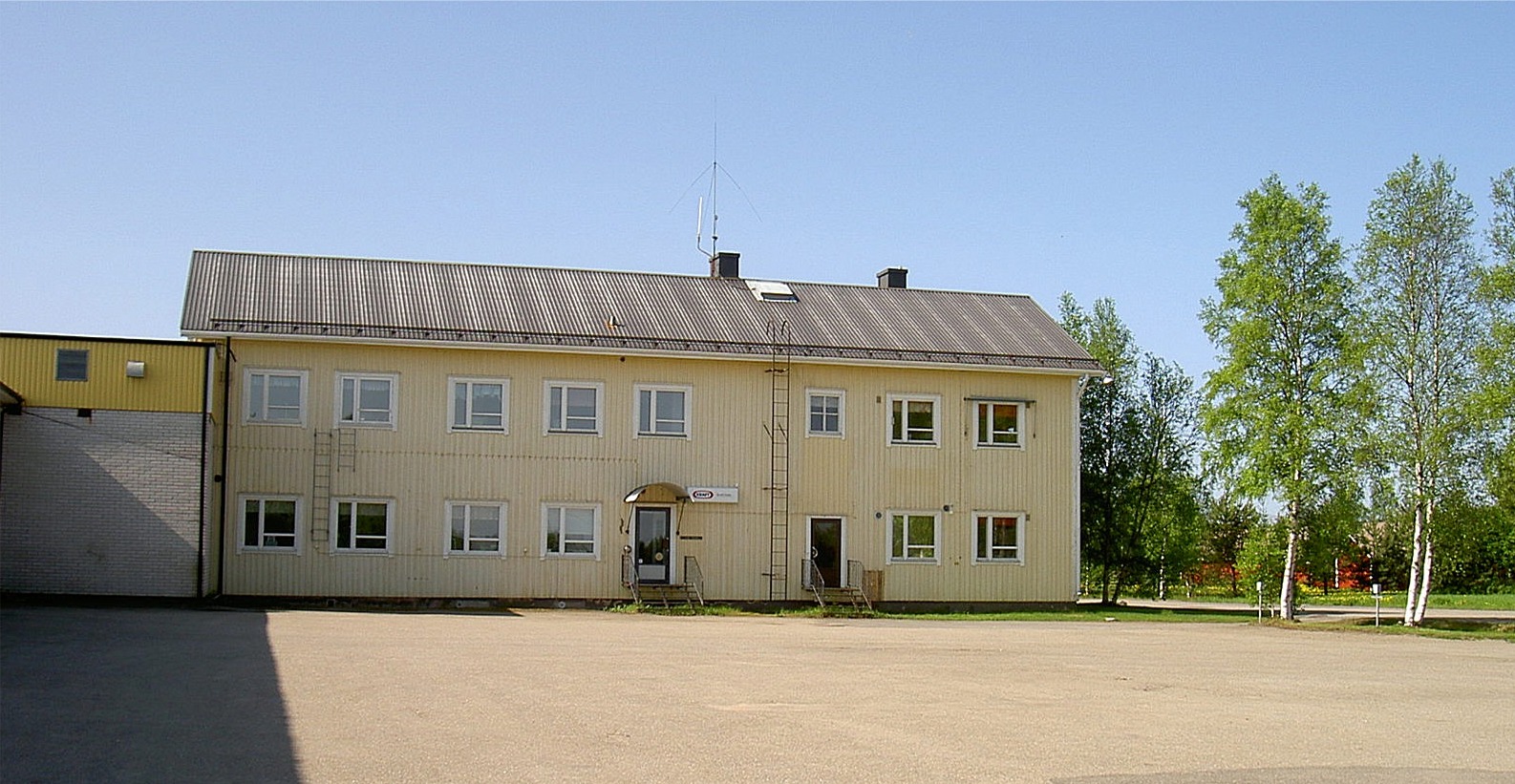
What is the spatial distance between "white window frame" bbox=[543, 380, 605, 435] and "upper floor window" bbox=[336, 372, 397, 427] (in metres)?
3.18

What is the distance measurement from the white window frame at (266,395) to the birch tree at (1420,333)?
74.1 ft

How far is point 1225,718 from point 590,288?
24.1 m

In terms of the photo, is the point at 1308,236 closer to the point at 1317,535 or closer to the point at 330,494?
the point at 1317,535

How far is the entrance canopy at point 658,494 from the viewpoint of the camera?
31906 millimetres

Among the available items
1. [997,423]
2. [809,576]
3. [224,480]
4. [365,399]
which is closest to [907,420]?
[997,423]

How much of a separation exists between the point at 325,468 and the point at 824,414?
35.5 ft

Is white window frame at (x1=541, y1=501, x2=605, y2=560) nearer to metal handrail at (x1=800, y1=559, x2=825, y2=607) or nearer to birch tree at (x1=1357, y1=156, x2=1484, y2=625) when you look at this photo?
metal handrail at (x1=800, y1=559, x2=825, y2=607)

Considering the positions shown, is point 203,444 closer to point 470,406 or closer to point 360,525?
point 360,525

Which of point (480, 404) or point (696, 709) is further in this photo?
point (480, 404)

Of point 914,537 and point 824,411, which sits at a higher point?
point 824,411

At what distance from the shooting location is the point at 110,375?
89.0 feet

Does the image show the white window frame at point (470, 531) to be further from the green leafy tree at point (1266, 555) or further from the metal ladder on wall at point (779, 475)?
the green leafy tree at point (1266, 555)

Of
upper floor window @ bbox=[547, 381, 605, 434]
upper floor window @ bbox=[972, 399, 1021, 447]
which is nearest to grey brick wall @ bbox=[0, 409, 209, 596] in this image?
upper floor window @ bbox=[547, 381, 605, 434]

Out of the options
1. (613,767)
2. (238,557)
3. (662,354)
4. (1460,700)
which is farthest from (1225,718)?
(238,557)
